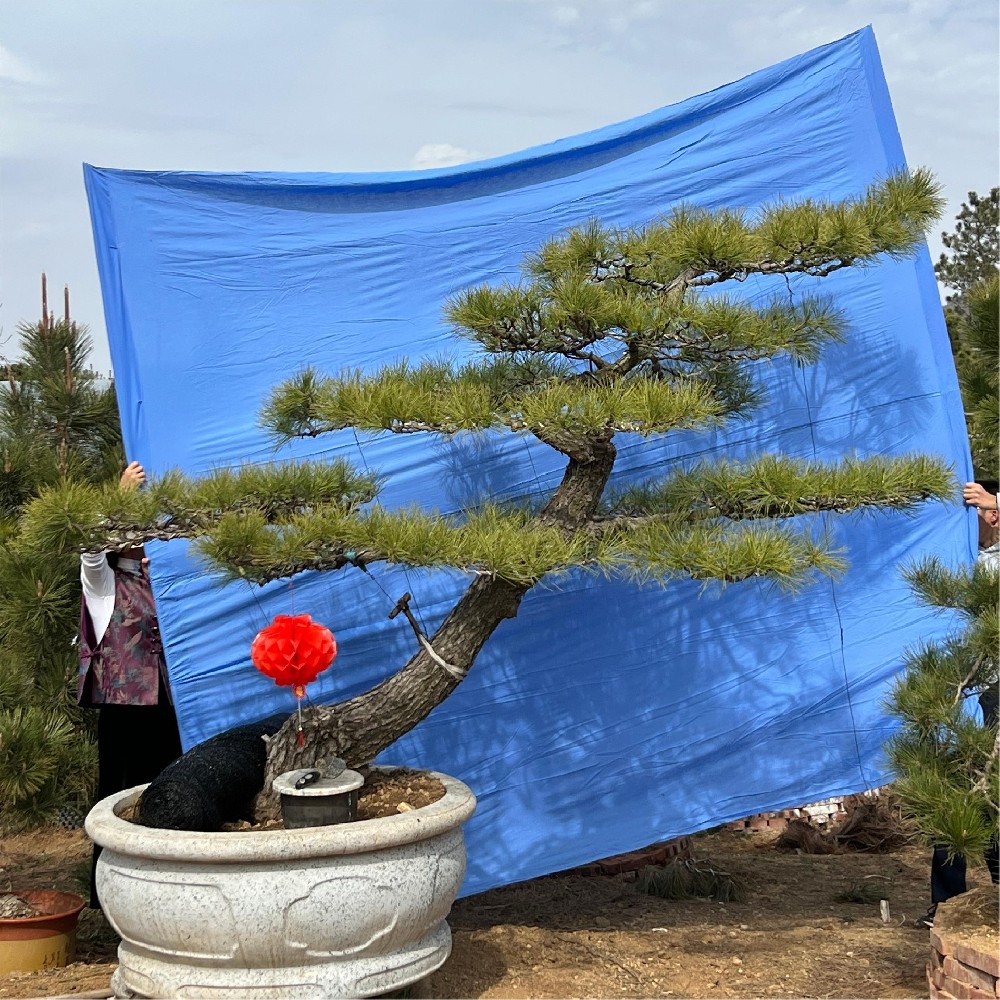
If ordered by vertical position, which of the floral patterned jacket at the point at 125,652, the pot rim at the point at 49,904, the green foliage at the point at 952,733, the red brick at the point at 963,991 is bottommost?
the red brick at the point at 963,991

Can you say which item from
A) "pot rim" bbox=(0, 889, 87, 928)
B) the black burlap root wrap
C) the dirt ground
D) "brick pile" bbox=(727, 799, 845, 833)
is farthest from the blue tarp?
"brick pile" bbox=(727, 799, 845, 833)

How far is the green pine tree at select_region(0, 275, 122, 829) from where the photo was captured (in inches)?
107

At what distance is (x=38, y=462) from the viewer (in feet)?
9.90

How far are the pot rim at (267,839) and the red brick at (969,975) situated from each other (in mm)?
961

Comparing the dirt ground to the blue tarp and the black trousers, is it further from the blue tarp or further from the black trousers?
the black trousers

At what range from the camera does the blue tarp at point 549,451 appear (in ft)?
9.66

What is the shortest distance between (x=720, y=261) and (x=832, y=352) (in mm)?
907

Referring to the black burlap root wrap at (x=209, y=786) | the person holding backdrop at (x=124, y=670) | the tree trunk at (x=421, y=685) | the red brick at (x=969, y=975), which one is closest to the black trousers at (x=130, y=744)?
the person holding backdrop at (x=124, y=670)

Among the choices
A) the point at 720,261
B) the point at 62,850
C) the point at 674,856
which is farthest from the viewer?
the point at 62,850

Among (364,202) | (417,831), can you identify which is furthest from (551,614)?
(364,202)

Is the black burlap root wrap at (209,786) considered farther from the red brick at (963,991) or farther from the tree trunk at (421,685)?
the red brick at (963,991)

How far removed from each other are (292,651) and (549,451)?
1006 millimetres

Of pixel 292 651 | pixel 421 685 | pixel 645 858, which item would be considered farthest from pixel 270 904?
pixel 645 858

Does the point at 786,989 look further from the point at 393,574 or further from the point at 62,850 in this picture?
the point at 62,850
